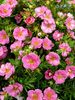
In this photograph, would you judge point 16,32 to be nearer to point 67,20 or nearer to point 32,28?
point 32,28

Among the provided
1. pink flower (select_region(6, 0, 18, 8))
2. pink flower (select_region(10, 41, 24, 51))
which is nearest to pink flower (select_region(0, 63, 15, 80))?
pink flower (select_region(10, 41, 24, 51))

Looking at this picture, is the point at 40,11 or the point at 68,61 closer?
the point at 68,61

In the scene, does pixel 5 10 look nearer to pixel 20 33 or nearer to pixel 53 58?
pixel 20 33

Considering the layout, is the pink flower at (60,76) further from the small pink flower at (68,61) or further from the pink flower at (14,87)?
the pink flower at (14,87)

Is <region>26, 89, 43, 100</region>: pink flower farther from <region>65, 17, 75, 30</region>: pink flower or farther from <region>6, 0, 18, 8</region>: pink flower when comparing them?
<region>6, 0, 18, 8</region>: pink flower

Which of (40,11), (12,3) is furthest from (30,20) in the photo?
(12,3)

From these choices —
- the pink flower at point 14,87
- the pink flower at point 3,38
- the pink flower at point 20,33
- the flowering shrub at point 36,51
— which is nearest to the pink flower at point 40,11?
the flowering shrub at point 36,51
